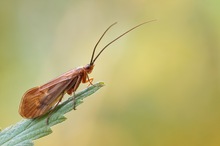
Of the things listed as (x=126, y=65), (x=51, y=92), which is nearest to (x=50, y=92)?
(x=51, y=92)

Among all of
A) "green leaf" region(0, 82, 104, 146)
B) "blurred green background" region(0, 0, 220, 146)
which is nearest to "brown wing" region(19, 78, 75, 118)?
"green leaf" region(0, 82, 104, 146)

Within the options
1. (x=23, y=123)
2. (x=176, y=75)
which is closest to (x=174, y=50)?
(x=176, y=75)

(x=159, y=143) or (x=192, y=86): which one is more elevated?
(x=192, y=86)

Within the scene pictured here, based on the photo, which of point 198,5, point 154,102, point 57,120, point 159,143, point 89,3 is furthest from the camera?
point 89,3

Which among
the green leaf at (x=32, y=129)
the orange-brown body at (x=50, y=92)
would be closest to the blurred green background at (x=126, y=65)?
the orange-brown body at (x=50, y=92)

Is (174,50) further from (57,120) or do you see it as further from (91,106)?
(57,120)

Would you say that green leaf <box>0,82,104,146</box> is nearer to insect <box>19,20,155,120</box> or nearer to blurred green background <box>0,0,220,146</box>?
insect <box>19,20,155,120</box>
